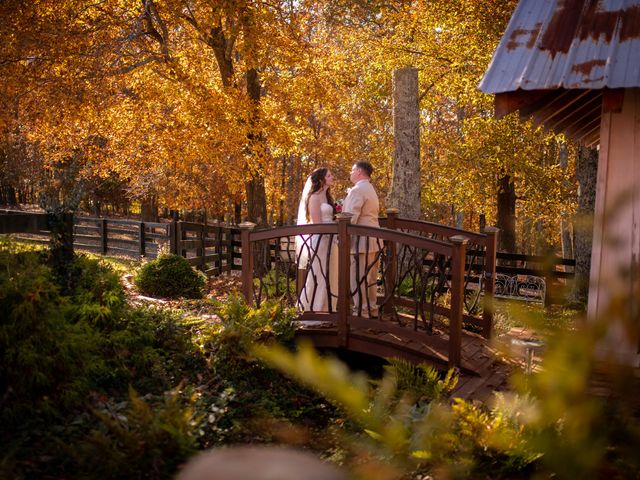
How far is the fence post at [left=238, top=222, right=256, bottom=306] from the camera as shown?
7816 millimetres

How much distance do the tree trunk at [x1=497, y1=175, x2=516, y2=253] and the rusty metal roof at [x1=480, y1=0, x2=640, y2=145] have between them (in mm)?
14746

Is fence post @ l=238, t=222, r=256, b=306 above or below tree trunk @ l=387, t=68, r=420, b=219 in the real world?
below

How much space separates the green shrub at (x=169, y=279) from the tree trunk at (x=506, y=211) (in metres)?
11.4

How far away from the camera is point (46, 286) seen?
5.25 m

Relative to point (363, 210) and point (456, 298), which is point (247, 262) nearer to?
point (363, 210)

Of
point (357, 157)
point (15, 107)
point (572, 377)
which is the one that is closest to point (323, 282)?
point (572, 377)

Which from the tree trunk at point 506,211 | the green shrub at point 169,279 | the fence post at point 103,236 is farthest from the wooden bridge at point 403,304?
the tree trunk at point 506,211

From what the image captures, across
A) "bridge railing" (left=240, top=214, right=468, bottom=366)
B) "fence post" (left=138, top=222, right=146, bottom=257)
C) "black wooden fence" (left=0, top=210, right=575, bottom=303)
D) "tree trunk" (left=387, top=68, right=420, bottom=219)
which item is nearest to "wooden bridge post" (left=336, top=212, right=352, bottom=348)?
"bridge railing" (left=240, top=214, right=468, bottom=366)

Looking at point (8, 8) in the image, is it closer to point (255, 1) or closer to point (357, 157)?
point (255, 1)

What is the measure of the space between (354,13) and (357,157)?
440 inches

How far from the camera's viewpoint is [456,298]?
21.2 feet

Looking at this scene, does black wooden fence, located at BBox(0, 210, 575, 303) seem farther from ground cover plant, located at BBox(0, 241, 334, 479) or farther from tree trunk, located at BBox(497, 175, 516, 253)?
ground cover plant, located at BBox(0, 241, 334, 479)

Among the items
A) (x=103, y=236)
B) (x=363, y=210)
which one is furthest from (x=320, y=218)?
(x=103, y=236)

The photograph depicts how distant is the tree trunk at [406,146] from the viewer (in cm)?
1263
